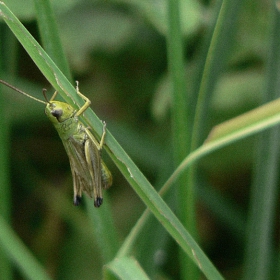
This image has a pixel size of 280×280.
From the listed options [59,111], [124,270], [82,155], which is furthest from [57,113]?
[124,270]

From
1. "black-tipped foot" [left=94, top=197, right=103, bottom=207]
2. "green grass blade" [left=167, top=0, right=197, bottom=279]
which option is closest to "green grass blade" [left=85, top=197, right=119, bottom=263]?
"black-tipped foot" [left=94, top=197, right=103, bottom=207]

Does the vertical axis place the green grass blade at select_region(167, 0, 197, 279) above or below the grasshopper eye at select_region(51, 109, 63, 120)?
below

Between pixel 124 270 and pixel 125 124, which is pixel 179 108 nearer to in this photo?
pixel 124 270

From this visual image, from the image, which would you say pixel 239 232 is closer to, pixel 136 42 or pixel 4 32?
pixel 136 42

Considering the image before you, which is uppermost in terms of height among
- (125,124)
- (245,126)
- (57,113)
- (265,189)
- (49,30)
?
(49,30)

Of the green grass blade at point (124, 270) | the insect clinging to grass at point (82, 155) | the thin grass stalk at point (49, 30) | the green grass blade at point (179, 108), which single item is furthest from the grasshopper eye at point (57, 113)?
the green grass blade at point (124, 270)

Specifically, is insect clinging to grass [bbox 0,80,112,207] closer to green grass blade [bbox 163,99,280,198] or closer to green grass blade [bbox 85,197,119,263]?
green grass blade [bbox 85,197,119,263]

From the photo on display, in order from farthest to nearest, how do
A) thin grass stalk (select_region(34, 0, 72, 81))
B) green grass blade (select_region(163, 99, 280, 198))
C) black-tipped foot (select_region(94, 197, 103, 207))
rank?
black-tipped foot (select_region(94, 197, 103, 207))
thin grass stalk (select_region(34, 0, 72, 81))
green grass blade (select_region(163, 99, 280, 198))
